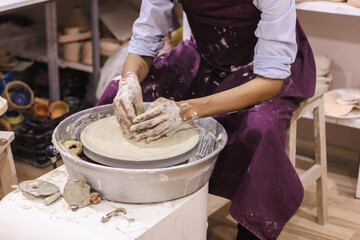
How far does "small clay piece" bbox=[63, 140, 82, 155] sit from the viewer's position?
160cm

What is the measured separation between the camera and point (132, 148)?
5.05 ft

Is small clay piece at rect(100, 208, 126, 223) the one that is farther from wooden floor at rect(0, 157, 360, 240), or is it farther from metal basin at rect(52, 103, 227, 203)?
wooden floor at rect(0, 157, 360, 240)

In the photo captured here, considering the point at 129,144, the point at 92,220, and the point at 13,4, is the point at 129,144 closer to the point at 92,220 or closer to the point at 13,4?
the point at 92,220

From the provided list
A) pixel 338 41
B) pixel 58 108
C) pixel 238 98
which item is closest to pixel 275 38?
pixel 238 98

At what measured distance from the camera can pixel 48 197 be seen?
1.44 m

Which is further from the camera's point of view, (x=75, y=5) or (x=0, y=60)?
(x=75, y=5)

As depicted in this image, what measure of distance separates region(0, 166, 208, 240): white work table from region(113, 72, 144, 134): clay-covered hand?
0.27 meters

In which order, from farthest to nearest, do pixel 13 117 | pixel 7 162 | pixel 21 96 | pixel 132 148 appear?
pixel 21 96 < pixel 13 117 < pixel 7 162 < pixel 132 148

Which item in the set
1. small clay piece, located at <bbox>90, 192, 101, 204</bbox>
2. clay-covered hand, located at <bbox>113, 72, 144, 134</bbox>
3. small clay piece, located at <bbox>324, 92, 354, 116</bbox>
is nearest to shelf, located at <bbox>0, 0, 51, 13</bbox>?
clay-covered hand, located at <bbox>113, 72, 144, 134</bbox>

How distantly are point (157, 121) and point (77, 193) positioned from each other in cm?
32

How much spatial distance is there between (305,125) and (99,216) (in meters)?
1.91

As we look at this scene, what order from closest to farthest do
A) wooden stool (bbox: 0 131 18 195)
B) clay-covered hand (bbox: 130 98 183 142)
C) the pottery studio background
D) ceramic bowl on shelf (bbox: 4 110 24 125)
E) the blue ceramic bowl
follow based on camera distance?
clay-covered hand (bbox: 130 98 183 142) < wooden stool (bbox: 0 131 18 195) < the pottery studio background < ceramic bowl on shelf (bbox: 4 110 24 125) < the blue ceramic bowl

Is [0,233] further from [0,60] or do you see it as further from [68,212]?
[0,60]

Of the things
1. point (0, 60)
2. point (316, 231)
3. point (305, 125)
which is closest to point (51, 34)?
point (0, 60)
